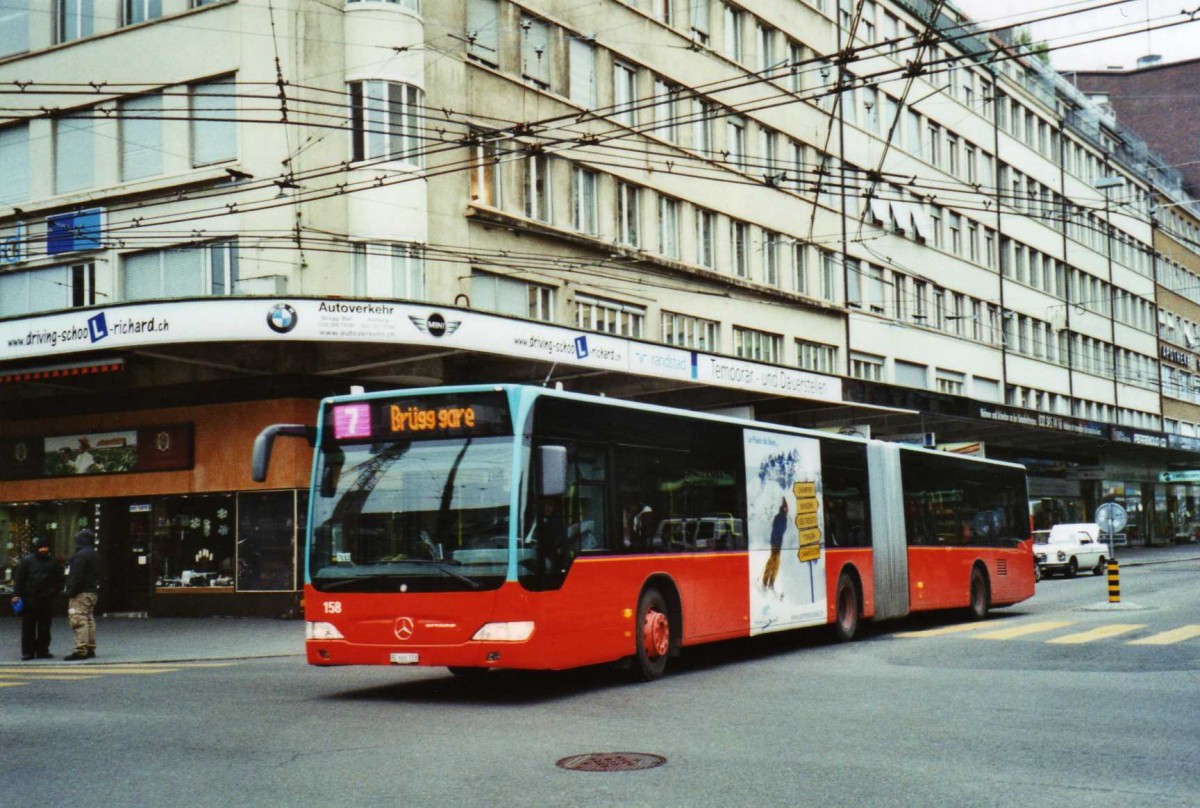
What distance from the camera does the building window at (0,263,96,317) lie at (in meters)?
28.8

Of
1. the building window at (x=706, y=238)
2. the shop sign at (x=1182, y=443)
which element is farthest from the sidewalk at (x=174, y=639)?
the shop sign at (x=1182, y=443)

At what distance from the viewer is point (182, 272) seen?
27469 millimetres

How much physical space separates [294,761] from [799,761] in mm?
3206

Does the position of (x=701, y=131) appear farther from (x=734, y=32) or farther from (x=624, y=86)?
(x=734, y=32)

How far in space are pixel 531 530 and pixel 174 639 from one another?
38.1 feet

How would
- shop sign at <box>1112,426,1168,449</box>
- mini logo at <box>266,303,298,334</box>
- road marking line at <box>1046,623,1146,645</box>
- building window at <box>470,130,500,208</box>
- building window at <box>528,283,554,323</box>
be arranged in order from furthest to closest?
shop sign at <box>1112,426,1168,449</box>
building window at <box>528,283,554,323</box>
building window at <box>470,130,500,208</box>
mini logo at <box>266,303,298,334</box>
road marking line at <box>1046,623,1146,645</box>

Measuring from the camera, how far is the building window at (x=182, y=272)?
26781 millimetres

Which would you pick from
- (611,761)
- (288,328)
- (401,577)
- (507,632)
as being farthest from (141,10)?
(611,761)

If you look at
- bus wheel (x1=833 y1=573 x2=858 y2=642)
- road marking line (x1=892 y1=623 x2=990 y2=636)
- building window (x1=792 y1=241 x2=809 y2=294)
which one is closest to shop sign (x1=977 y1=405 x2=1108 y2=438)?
building window (x1=792 y1=241 x2=809 y2=294)

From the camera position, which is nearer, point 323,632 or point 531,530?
point 531,530

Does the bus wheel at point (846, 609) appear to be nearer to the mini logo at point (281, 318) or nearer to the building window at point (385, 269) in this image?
the mini logo at point (281, 318)

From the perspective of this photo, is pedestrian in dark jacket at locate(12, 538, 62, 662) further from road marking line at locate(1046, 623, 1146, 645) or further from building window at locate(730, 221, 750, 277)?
building window at locate(730, 221, 750, 277)

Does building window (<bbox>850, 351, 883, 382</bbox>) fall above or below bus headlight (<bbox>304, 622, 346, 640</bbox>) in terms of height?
above

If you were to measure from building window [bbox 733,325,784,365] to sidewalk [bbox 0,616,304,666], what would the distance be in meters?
16.4
